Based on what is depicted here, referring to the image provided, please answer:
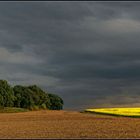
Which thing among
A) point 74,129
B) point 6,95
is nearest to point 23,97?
point 6,95

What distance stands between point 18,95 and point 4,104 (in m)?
13.1

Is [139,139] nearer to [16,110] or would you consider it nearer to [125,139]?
[125,139]

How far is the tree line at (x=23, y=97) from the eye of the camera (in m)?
154

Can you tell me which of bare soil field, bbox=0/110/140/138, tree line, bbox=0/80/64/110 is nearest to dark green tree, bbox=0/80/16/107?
tree line, bbox=0/80/64/110

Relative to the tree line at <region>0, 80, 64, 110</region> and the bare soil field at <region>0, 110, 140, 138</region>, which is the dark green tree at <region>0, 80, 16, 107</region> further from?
the bare soil field at <region>0, 110, 140, 138</region>

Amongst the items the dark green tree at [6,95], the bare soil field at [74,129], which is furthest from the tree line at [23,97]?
the bare soil field at [74,129]

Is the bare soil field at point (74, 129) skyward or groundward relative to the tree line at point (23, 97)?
groundward

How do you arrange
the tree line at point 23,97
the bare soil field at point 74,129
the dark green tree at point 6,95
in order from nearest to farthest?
the bare soil field at point 74,129
the dark green tree at point 6,95
the tree line at point 23,97

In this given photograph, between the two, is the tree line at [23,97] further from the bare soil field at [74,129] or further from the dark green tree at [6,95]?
the bare soil field at [74,129]

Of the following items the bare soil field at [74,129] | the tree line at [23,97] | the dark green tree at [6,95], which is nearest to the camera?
the bare soil field at [74,129]

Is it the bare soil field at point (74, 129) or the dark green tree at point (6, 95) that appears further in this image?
the dark green tree at point (6, 95)

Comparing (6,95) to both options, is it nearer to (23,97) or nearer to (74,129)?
(23,97)

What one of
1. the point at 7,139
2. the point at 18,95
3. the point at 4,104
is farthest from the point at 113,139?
the point at 18,95

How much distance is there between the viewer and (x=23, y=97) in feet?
554
